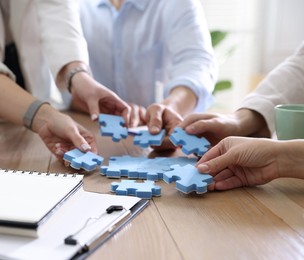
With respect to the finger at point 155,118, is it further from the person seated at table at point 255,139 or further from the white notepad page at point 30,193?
the white notepad page at point 30,193

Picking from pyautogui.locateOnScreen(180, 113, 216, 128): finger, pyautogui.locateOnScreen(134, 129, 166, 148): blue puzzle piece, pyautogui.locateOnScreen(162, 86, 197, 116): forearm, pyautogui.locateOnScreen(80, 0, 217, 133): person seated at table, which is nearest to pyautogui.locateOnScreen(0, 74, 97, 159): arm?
pyautogui.locateOnScreen(134, 129, 166, 148): blue puzzle piece

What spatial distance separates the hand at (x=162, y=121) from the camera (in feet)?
3.46

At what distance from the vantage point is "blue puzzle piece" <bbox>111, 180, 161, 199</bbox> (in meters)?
0.75

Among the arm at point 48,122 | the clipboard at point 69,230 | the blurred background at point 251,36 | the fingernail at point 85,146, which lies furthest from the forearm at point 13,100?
the blurred background at point 251,36

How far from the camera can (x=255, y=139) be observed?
0.79 m

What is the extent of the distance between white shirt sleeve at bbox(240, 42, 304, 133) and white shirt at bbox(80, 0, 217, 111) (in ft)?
1.19

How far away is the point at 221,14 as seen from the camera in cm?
316

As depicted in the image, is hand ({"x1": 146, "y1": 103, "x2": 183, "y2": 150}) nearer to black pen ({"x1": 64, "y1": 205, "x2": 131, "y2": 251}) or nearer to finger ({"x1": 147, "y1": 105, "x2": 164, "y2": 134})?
finger ({"x1": 147, "y1": 105, "x2": 164, "y2": 134})

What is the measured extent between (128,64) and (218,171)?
0.99 meters

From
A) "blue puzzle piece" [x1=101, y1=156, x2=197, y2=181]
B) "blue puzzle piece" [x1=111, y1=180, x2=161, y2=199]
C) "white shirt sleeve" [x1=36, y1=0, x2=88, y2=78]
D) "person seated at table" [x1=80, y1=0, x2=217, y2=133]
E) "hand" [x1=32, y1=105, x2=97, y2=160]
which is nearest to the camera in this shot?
"blue puzzle piece" [x1=111, y1=180, x2=161, y2=199]

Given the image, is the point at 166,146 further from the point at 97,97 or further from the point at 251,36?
the point at 251,36

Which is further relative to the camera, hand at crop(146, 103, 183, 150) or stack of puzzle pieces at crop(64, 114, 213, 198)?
hand at crop(146, 103, 183, 150)

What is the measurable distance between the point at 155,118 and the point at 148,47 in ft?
2.13

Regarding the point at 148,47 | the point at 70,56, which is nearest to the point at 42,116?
the point at 70,56
